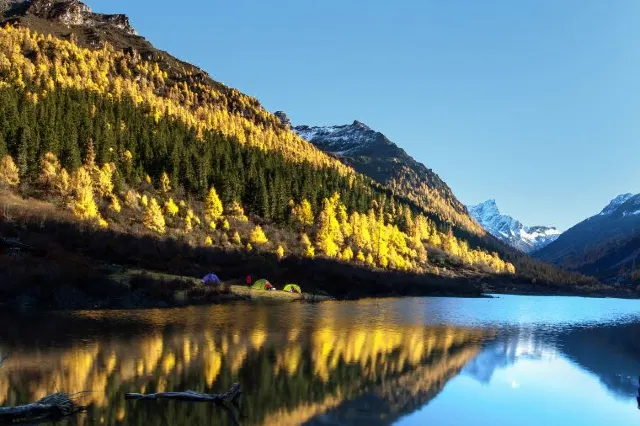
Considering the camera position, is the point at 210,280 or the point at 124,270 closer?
the point at 124,270

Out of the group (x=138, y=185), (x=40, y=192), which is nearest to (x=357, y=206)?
(x=138, y=185)

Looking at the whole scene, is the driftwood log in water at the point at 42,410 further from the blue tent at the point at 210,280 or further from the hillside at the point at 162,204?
the blue tent at the point at 210,280

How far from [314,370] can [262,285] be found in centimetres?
5715

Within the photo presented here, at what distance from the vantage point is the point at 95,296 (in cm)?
6488

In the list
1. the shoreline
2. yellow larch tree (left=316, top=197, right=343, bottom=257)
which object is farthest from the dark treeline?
the shoreline

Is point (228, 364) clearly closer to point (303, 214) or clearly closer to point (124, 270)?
point (124, 270)

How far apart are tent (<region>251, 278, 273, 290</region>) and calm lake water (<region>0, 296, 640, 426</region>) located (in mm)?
29295

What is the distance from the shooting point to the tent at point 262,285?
8888 centimetres

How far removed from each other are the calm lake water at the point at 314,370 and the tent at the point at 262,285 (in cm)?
2929

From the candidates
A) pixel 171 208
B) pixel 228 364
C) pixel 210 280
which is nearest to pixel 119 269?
pixel 210 280

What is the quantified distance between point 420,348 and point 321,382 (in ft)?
55.8

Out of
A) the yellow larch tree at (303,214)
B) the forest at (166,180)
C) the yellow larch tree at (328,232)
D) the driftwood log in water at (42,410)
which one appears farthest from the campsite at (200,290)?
the yellow larch tree at (303,214)

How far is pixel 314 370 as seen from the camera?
33562 mm

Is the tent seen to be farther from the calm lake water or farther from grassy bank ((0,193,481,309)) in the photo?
the calm lake water
